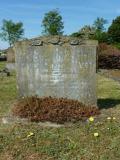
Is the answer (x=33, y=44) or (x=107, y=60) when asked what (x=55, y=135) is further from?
(x=107, y=60)

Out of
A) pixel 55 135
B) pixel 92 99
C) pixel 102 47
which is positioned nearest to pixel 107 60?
pixel 102 47

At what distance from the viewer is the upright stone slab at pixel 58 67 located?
30.2ft

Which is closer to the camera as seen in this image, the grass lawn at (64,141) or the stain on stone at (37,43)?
the grass lawn at (64,141)

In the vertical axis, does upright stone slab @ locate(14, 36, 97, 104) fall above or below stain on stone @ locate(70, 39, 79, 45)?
below

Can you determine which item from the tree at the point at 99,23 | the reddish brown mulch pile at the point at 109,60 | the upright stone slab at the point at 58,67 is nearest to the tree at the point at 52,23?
the tree at the point at 99,23

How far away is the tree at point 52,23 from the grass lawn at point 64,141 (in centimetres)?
4205

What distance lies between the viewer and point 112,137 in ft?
24.0

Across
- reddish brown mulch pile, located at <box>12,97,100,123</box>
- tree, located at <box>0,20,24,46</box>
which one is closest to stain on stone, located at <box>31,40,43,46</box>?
reddish brown mulch pile, located at <box>12,97,100,123</box>

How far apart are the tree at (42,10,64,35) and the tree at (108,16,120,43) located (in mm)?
5742

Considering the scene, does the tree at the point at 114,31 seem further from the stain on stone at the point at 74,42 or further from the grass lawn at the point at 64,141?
the grass lawn at the point at 64,141

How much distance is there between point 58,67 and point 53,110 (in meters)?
1.24

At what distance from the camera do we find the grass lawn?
6.62 metres

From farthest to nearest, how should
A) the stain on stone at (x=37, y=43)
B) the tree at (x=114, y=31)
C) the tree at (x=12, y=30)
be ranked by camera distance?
1. the tree at (x=12, y=30)
2. the tree at (x=114, y=31)
3. the stain on stone at (x=37, y=43)

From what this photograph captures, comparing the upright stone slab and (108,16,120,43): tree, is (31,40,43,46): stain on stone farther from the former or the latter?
(108,16,120,43): tree
